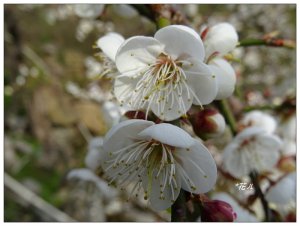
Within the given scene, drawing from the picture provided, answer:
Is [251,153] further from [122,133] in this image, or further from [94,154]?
[122,133]

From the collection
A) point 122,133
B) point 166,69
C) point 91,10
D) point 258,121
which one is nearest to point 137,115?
point 122,133

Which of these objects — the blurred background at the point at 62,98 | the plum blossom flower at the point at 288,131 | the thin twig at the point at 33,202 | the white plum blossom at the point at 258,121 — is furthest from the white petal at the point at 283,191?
the thin twig at the point at 33,202

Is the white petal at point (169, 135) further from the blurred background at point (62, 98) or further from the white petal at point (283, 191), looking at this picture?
the blurred background at point (62, 98)

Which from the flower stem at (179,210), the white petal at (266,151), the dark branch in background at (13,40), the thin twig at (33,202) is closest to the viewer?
the flower stem at (179,210)

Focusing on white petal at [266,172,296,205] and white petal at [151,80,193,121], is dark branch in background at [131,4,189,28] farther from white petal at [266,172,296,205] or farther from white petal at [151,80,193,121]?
white petal at [266,172,296,205]

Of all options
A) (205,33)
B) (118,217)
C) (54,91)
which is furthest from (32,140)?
(205,33)

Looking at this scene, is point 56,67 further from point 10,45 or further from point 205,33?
point 205,33
